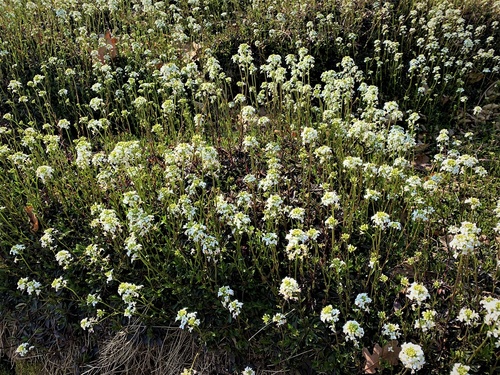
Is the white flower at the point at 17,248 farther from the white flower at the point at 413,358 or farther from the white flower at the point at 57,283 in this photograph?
the white flower at the point at 413,358

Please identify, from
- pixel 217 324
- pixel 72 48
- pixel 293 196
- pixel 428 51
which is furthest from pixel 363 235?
pixel 72 48

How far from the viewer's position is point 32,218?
447 cm

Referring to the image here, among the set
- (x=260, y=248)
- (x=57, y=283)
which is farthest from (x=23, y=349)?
(x=260, y=248)

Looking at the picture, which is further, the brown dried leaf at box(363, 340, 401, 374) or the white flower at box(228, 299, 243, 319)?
the white flower at box(228, 299, 243, 319)

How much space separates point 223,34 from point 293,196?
365 cm

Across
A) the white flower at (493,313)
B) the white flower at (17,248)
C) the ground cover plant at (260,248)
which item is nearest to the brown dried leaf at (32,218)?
the ground cover plant at (260,248)

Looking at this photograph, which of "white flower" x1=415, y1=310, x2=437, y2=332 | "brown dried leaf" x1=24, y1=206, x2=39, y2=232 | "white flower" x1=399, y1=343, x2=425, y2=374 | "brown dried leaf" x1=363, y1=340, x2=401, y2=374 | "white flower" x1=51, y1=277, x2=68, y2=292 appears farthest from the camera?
"brown dried leaf" x1=24, y1=206, x2=39, y2=232

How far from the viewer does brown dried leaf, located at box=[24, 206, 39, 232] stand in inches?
173

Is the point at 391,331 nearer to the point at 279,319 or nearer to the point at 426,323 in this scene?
the point at 426,323

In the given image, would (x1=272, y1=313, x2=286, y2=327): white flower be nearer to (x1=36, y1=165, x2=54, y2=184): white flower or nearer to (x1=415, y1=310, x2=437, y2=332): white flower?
(x1=415, y1=310, x2=437, y2=332): white flower

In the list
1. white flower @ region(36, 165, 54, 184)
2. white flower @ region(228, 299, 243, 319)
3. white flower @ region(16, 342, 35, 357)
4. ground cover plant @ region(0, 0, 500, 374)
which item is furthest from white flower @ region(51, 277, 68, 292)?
white flower @ region(228, 299, 243, 319)

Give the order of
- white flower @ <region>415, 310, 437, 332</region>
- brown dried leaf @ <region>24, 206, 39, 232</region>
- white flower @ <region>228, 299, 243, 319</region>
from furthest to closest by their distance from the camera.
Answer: brown dried leaf @ <region>24, 206, 39, 232</region>
white flower @ <region>228, 299, 243, 319</region>
white flower @ <region>415, 310, 437, 332</region>

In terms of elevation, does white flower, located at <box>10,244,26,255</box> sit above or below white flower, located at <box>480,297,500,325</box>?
below

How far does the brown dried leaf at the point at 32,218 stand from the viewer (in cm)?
441
